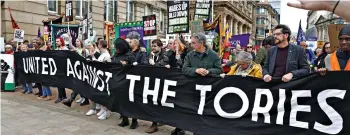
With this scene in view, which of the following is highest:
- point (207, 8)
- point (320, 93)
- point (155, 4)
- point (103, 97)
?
point (155, 4)

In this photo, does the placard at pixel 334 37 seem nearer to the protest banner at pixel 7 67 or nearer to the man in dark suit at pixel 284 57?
the man in dark suit at pixel 284 57

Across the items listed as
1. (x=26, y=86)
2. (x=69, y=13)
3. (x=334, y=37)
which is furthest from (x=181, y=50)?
(x=69, y=13)

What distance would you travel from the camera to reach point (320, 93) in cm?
344

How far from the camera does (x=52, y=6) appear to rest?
19391 millimetres

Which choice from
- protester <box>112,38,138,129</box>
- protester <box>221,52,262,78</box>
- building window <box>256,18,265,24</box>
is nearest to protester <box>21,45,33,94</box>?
protester <box>112,38,138,129</box>

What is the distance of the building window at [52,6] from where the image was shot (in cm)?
1919

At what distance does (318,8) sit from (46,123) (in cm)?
560

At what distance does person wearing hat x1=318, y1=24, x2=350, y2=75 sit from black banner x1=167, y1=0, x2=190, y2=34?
169 inches

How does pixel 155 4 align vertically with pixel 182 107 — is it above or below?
above

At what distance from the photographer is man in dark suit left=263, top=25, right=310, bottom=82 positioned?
3.99 m

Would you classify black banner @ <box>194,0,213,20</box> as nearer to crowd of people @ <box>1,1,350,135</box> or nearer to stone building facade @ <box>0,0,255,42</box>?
crowd of people @ <box>1,1,350,135</box>

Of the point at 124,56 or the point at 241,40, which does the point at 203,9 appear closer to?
the point at 241,40

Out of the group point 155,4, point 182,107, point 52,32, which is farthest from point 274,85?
point 155,4

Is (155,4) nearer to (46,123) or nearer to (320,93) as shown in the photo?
(46,123)
